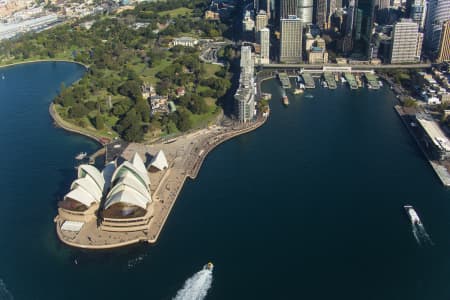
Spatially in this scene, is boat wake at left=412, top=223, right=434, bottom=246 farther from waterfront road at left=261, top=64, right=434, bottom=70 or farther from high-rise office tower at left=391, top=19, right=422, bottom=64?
high-rise office tower at left=391, top=19, right=422, bottom=64

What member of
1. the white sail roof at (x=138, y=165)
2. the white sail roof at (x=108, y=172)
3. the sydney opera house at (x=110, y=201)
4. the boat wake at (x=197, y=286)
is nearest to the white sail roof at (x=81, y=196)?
the sydney opera house at (x=110, y=201)

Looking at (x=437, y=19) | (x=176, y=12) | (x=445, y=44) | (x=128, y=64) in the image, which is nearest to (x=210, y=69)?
(x=128, y=64)

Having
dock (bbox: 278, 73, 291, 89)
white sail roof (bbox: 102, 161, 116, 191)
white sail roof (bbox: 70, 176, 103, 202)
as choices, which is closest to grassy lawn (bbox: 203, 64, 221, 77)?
dock (bbox: 278, 73, 291, 89)

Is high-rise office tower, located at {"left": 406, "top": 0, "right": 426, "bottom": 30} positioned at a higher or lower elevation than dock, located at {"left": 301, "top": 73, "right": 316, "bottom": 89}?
higher

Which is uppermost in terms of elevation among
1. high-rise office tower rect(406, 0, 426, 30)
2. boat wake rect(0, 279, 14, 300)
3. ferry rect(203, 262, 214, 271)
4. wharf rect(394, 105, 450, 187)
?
high-rise office tower rect(406, 0, 426, 30)

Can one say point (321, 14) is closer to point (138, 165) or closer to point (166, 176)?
point (166, 176)

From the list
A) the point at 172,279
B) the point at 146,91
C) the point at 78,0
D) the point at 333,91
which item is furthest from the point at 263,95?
the point at 78,0

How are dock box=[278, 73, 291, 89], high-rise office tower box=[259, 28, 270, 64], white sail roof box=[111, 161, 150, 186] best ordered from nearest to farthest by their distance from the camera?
white sail roof box=[111, 161, 150, 186], dock box=[278, 73, 291, 89], high-rise office tower box=[259, 28, 270, 64]
